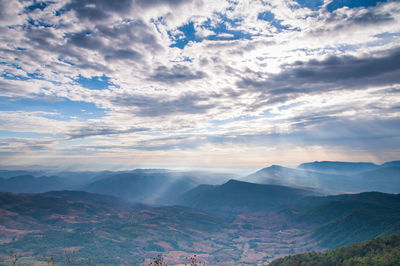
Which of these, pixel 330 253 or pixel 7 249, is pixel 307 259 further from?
pixel 7 249

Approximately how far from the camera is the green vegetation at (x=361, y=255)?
78.4 meters

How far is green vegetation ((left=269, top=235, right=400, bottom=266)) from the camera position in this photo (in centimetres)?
7845

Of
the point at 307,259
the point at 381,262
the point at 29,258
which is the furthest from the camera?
the point at 29,258

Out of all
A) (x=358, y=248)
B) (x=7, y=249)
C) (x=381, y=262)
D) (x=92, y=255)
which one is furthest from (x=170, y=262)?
(x=381, y=262)

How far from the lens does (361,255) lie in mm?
90188

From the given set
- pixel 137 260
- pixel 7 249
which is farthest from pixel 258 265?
pixel 7 249

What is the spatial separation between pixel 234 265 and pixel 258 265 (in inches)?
792

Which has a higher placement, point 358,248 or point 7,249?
point 358,248

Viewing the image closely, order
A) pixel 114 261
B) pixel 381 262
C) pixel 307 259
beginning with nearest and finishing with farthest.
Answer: pixel 381 262, pixel 307 259, pixel 114 261

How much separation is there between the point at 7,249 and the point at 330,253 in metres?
233

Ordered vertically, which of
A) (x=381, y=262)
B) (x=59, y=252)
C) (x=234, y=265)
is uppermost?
(x=381, y=262)

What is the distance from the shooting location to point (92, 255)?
19388 cm

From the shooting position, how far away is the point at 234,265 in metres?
198

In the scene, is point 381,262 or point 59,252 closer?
point 381,262
